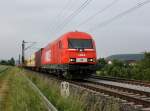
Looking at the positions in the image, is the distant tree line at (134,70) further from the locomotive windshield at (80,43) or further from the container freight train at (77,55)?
the container freight train at (77,55)

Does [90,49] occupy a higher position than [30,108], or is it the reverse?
[90,49]

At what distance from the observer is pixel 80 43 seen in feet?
A: 82.3

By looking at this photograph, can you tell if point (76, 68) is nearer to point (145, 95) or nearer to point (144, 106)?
point (145, 95)

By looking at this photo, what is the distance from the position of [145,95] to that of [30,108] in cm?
567

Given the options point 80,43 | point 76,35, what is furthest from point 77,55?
point 76,35

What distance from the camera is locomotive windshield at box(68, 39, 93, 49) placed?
24766 mm

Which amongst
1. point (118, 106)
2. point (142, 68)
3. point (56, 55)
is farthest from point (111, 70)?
point (118, 106)

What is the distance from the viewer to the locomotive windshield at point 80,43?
975 inches

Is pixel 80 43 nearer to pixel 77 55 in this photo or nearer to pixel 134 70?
pixel 77 55

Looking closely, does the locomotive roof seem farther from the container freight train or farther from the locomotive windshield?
the locomotive windshield

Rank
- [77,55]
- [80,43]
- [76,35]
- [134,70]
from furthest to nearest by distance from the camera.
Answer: [134,70]
[76,35]
[80,43]
[77,55]

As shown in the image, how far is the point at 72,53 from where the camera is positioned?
24203 mm

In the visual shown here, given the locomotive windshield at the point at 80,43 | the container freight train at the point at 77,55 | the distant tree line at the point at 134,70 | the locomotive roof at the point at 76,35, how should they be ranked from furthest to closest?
1. the distant tree line at the point at 134,70
2. the locomotive roof at the point at 76,35
3. the locomotive windshield at the point at 80,43
4. the container freight train at the point at 77,55

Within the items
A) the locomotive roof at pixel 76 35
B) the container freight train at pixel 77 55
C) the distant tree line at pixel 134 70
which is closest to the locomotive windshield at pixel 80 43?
the container freight train at pixel 77 55
